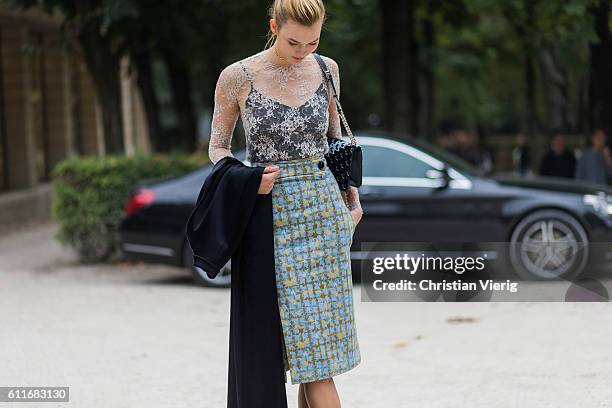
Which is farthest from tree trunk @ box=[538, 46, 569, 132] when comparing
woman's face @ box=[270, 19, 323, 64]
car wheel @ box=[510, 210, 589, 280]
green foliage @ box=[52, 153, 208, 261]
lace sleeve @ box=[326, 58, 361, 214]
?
woman's face @ box=[270, 19, 323, 64]

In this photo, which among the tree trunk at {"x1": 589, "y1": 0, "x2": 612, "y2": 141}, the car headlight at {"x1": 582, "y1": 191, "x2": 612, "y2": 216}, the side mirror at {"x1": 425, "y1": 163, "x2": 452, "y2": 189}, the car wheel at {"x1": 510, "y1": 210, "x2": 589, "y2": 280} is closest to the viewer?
the car wheel at {"x1": 510, "y1": 210, "x2": 589, "y2": 280}

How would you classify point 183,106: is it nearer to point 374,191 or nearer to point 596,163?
point 596,163

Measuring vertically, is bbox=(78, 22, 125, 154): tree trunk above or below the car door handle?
above

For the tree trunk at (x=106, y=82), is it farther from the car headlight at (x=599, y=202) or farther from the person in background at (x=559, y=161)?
the car headlight at (x=599, y=202)

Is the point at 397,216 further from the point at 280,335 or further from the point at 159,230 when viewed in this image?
the point at 280,335

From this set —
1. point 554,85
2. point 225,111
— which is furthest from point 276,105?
point 554,85

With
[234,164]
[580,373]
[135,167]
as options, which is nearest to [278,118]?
[234,164]

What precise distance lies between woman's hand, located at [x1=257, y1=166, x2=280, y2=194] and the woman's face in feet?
1.45

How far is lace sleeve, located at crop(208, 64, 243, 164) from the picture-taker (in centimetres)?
444

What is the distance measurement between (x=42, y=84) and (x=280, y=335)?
21.8m

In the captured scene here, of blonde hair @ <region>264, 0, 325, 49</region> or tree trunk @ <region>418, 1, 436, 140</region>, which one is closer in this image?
blonde hair @ <region>264, 0, 325, 49</region>

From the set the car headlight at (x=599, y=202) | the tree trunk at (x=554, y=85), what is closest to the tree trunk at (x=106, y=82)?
the car headlight at (x=599, y=202)

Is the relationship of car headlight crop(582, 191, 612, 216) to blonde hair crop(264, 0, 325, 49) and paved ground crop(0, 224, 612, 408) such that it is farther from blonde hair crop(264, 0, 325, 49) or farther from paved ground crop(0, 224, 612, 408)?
blonde hair crop(264, 0, 325, 49)

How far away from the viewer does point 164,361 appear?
742 cm
